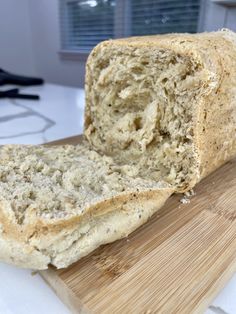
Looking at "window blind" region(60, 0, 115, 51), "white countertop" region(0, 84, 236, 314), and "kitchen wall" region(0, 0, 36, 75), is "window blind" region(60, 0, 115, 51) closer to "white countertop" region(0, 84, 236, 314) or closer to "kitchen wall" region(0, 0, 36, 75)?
"kitchen wall" region(0, 0, 36, 75)

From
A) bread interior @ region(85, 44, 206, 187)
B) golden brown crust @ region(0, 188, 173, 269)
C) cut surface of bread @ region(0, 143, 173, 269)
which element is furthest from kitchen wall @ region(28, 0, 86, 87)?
golden brown crust @ region(0, 188, 173, 269)

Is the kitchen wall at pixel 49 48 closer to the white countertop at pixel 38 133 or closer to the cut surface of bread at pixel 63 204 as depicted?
the white countertop at pixel 38 133

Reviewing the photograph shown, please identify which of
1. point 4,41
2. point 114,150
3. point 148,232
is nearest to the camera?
point 148,232

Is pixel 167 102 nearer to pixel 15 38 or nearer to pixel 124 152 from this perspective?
pixel 124 152

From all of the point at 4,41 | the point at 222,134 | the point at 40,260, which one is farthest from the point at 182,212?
the point at 4,41

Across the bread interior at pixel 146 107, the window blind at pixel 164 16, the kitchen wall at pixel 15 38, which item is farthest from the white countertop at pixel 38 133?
the kitchen wall at pixel 15 38

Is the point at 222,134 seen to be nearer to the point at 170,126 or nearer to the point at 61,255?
Result: the point at 170,126
